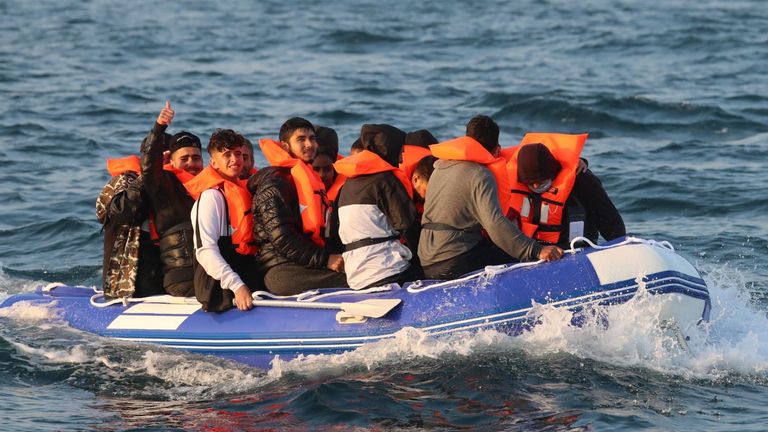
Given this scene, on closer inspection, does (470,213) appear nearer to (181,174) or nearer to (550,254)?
(550,254)

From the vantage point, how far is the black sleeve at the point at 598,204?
8.28 metres

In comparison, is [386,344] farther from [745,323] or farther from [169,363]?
[745,323]

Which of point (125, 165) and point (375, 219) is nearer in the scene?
point (375, 219)

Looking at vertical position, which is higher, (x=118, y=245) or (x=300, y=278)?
(x=118, y=245)

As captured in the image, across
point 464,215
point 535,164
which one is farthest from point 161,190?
point 535,164

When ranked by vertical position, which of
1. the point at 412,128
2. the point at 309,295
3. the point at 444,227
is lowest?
the point at 309,295

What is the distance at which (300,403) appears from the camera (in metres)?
7.22

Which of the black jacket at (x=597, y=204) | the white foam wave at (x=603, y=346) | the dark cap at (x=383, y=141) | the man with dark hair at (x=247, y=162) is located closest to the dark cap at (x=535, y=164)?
the black jacket at (x=597, y=204)

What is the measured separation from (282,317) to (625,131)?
32.0 feet

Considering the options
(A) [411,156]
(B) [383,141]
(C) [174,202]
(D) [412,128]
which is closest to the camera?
(B) [383,141]

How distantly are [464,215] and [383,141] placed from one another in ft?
2.59

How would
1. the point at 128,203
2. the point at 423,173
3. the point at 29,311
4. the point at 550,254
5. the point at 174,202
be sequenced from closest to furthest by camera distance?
the point at 550,254 → the point at 423,173 → the point at 128,203 → the point at 174,202 → the point at 29,311

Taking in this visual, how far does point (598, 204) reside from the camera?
27.3 ft

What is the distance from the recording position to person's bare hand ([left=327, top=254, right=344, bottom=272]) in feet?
26.0
